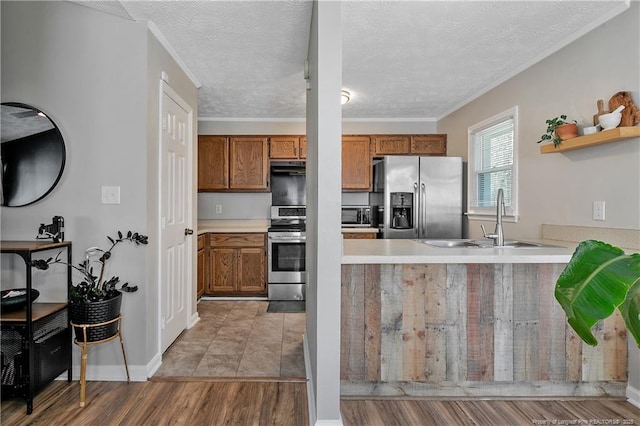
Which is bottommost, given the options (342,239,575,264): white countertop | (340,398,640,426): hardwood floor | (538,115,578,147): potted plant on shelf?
(340,398,640,426): hardwood floor

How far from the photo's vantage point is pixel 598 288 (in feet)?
2.70

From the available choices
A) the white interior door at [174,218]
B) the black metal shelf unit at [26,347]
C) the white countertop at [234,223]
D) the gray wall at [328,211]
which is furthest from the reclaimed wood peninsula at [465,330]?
the white countertop at [234,223]

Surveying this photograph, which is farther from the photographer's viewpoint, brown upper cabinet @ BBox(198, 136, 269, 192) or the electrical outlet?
brown upper cabinet @ BBox(198, 136, 269, 192)

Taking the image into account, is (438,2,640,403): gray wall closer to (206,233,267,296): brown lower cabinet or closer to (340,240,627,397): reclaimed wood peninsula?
(340,240,627,397): reclaimed wood peninsula

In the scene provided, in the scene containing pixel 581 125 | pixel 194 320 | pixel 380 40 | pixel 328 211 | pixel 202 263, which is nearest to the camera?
pixel 328 211

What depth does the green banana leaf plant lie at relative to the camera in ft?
2.63

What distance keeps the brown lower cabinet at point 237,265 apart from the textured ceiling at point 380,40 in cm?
169

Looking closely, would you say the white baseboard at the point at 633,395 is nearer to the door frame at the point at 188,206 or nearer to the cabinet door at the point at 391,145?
the door frame at the point at 188,206

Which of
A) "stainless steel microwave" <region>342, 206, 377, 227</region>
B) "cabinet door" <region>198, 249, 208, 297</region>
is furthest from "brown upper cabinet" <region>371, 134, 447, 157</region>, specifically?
"cabinet door" <region>198, 249, 208, 297</region>

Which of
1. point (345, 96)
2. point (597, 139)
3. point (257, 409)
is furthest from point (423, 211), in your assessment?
point (257, 409)

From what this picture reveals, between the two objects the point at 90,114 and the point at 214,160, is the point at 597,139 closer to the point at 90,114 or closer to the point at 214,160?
the point at 90,114

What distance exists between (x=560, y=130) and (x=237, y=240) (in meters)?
3.44

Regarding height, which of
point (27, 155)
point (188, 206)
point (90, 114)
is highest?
point (90, 114)

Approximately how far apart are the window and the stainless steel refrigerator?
0.19m
